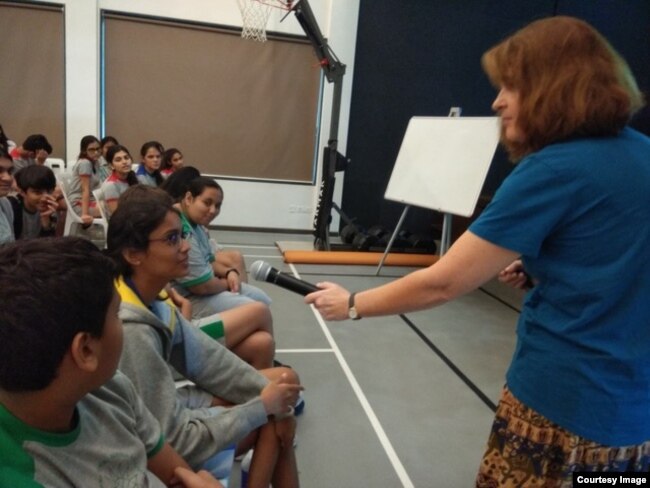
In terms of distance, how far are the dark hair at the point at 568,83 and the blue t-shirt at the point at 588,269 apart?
37 millimetres

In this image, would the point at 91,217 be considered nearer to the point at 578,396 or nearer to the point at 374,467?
the point at 374,467

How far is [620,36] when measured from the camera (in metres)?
6.30

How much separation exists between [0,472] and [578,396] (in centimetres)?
92

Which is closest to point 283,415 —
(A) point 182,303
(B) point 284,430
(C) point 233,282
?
(B) point 284,430

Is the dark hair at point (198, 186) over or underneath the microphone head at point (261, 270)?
over

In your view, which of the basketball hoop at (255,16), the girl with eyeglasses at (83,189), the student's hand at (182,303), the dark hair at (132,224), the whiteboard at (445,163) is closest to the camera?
the dark hair at (132,224)

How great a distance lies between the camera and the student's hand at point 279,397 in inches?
50.8

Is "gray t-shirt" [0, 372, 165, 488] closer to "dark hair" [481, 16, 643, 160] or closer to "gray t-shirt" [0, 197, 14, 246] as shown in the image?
"dark hair" [481, 16, 643, 160]

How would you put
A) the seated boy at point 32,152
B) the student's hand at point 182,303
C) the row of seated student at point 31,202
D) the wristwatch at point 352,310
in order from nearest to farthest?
the wristwatch at point 352,310 < the student's hand at point 182,303 < the row of seated student at point 31,202 < the seated boy at point 32,152

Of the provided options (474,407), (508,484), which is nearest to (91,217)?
(474,407)

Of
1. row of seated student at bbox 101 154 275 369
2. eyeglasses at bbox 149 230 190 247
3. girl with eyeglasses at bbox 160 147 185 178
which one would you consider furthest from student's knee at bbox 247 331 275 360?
girl with eyeglasses at bbox 160 147 185 178

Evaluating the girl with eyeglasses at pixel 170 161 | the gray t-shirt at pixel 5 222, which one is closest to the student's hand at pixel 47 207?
the gray t-shirt at pixel 5 222

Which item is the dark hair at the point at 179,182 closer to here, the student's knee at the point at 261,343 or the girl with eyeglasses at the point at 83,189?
the student's knee at the point at 261,343

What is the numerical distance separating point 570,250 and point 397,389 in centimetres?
173
